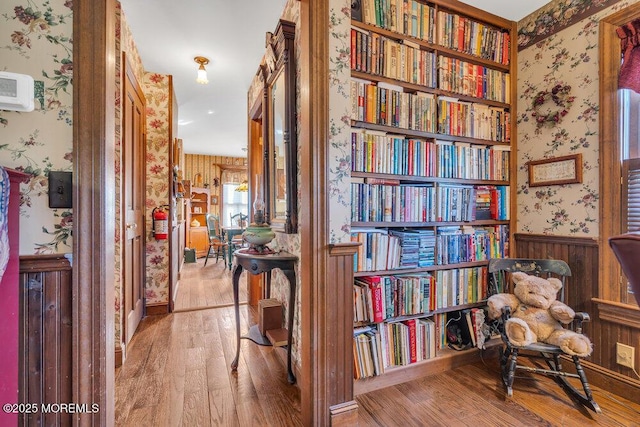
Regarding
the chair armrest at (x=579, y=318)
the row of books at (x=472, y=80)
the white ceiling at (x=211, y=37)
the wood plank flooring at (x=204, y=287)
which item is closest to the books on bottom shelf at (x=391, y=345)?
the chair armrest at (x=579, y=318)

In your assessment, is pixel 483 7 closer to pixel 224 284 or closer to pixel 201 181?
pixel 224 284

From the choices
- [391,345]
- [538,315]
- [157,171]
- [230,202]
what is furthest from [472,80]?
[230,202]

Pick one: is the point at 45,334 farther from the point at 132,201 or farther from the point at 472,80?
the point at 472,80

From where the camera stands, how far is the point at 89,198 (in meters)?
0.97

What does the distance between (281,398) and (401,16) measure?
2493mm

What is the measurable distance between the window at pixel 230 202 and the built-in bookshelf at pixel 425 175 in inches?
260

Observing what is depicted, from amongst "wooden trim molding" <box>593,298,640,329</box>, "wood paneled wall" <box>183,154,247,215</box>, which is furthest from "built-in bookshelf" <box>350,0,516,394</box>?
"wood paneled wall" <box>183,154,247,215</box>

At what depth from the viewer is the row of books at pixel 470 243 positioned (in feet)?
6.52

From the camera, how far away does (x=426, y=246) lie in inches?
75.7

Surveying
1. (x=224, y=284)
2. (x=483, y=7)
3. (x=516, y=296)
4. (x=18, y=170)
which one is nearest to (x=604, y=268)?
(x=516, y=296)

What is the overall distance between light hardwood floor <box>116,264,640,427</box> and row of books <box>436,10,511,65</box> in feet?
7.49

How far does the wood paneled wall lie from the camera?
298 inches

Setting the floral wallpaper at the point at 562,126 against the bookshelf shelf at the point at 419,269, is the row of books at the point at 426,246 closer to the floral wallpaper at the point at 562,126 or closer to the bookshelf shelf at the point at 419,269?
the bookshelf shelf at the point at 419,269

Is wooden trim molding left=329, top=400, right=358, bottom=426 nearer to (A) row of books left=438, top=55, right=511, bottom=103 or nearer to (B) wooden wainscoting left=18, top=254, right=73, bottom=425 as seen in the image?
(B) wooden wainscoting left=18, top=254, right=73, bottom=425
